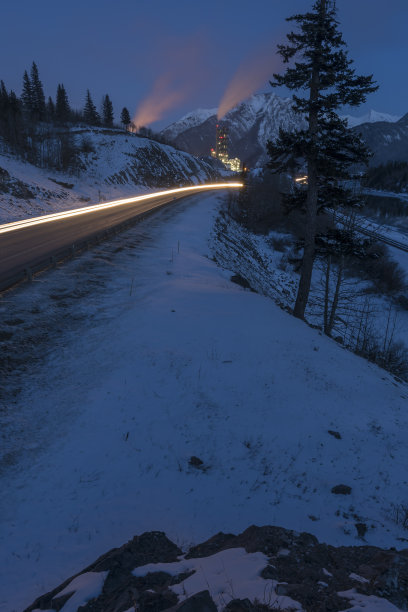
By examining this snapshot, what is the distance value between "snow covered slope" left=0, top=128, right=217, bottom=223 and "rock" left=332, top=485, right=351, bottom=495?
107 ft

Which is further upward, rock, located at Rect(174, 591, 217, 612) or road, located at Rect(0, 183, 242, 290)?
road, located at Rect(0, 183, 242, 290)

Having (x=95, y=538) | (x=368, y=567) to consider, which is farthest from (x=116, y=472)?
(x=368, y=567)

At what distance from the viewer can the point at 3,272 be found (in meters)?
15.3

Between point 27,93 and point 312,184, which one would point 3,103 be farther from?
point 312,184

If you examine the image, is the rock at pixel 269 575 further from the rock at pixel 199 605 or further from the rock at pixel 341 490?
the rock at pixel 341 490

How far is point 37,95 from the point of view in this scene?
84250 mm

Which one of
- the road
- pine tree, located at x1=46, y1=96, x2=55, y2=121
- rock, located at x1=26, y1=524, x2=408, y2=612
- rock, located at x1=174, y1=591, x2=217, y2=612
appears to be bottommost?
rock, located at x1=26, y1=524, x2=408, y2=612

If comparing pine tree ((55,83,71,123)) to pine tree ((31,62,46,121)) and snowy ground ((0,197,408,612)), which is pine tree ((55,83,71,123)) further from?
snowy ground ((0,197,408,612))

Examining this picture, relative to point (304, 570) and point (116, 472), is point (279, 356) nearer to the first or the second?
point (116, 472)

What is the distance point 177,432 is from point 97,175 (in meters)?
66.2

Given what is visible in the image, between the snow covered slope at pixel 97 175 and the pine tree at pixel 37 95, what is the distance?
13769mm

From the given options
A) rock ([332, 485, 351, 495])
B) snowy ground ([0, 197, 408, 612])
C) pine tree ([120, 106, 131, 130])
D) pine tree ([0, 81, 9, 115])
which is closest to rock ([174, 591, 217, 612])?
snowy ground ([0, 197, 408, 612])

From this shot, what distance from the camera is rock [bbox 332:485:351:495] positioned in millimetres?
6355

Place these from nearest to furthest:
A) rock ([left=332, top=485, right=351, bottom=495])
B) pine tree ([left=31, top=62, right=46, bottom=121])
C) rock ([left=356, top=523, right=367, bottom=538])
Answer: rock ([left=356, top=523, right=367, bottom=538]), rock ([left=332, top=485, right=351, bottom=495]), pine tree ([left=31, top=62, right=46, bottom=121])
